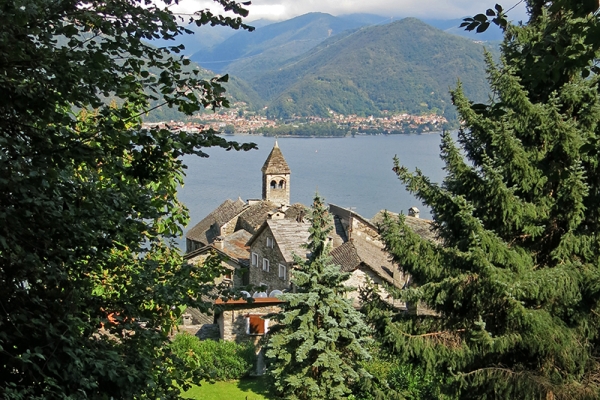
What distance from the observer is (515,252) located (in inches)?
372

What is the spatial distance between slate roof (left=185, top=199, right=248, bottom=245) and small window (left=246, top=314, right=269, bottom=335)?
1925cm

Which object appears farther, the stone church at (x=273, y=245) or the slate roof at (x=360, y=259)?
the slate roof at (x=360, y=259)

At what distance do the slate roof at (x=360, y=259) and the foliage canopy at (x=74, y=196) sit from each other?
22.7 m

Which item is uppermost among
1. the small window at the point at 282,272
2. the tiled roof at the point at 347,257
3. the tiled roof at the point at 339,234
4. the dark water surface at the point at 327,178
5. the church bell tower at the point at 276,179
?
the church bell tower at the point at 276,179

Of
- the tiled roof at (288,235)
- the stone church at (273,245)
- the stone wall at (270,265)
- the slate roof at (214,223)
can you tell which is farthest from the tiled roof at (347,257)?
the slate roof at (214,223)

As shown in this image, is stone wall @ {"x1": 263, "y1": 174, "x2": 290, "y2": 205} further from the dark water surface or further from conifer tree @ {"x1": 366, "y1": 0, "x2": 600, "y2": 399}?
conifer tree @ {"x1": 366, "y1": 0, "x2": 600, "y2": 399}

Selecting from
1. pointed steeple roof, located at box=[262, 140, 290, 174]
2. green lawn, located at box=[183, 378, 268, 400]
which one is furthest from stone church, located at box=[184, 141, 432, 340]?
green lawn, located at box=[183, 378, 268, 400]

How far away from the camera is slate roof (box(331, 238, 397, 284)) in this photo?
91.0ft

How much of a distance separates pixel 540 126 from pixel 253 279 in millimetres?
24636

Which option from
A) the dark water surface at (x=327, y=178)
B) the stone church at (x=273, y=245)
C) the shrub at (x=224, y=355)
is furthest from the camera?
the dark water surface at (x=327, y=178)

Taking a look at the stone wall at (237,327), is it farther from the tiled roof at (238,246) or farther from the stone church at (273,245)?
the tiled roof at (238,246)

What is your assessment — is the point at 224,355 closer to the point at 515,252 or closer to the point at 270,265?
the point at 270,265

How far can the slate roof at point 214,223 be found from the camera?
147 ft

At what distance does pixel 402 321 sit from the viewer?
10.4 m
